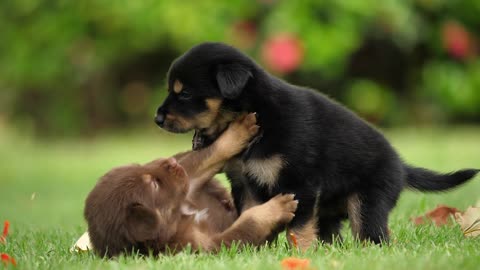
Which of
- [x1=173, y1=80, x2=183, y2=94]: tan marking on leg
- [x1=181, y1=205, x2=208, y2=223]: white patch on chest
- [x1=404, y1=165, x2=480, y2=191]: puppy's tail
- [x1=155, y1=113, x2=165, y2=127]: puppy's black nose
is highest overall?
[x1=173, y1=80, x2=183, y2=94]: tan marking on leg

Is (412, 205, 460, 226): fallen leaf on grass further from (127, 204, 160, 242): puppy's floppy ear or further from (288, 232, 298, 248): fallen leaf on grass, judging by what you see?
(127, 204, 160, 242): puppy's floppy ear

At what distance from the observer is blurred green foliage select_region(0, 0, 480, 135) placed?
1469 centimetres

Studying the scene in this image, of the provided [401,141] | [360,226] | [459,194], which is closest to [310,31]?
[401,141]

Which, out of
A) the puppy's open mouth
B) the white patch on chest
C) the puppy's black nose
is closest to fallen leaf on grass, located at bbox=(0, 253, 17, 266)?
the white patch on chest

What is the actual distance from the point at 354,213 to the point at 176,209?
101 centimetres

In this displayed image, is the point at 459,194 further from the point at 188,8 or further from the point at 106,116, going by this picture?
the point at 106,116

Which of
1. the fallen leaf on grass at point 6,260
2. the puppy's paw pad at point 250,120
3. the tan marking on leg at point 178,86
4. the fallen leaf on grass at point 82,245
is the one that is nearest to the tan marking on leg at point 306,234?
the puppy's paw pad at point 250,120

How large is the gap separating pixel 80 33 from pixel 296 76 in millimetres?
4441

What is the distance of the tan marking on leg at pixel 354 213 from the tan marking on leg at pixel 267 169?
52cm

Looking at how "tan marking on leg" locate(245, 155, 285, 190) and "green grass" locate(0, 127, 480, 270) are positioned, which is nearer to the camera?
"green grass" locate(0, 127, 480, 270)

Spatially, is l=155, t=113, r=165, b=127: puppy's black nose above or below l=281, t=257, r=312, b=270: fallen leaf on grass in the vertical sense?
above

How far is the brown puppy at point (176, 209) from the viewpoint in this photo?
3.69m

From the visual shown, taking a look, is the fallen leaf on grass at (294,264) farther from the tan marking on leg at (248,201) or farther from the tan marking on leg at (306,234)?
the tan marking on leg at (248,201)

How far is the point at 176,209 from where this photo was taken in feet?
13.0
